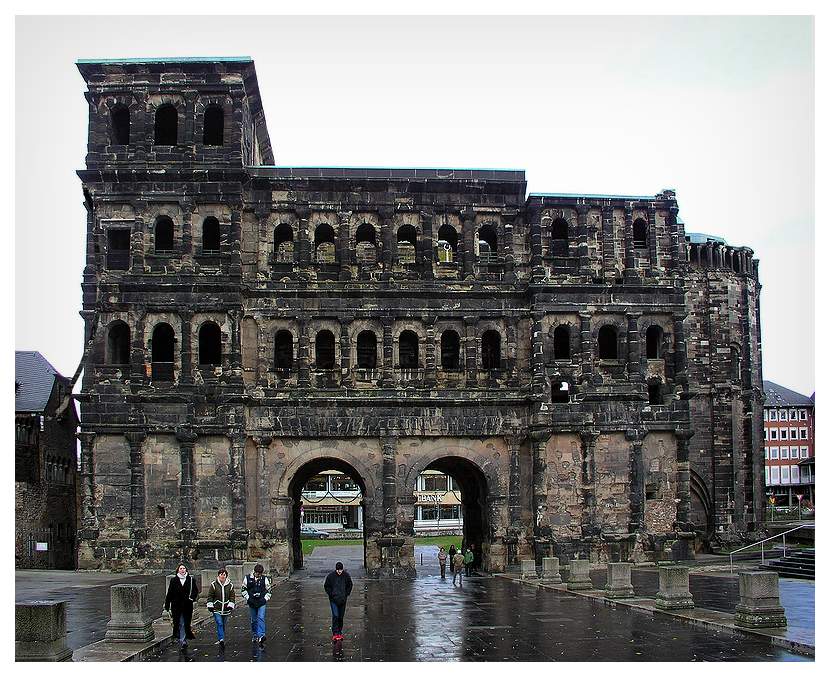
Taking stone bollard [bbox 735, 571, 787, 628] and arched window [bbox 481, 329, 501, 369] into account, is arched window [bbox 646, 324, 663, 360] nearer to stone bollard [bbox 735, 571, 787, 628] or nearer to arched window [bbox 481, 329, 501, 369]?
→ arched window [bbox 481, 329, 501, 369]

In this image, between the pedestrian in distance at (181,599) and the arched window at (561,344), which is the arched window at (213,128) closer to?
the arched window at (561,344)

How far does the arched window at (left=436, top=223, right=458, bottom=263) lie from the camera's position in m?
43.8

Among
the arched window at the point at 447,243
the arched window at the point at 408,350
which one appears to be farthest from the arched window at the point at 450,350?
the arched window at the point at 447,243

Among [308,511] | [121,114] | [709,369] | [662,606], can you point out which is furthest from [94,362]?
[308,511]

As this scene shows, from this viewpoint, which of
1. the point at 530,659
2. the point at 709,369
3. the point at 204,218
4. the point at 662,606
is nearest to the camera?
the point at 530,659

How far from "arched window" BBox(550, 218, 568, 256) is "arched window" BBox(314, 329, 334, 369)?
11.0m

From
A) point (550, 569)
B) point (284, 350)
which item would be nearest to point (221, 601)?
point (550, 569)

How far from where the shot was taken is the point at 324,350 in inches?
1695

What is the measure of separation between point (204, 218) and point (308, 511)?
57.2 meters

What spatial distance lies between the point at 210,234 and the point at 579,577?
22.1 m

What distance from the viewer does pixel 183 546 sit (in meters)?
39.3

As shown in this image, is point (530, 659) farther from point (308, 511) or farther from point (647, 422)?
point (308, 511)

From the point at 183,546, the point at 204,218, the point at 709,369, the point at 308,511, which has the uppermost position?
the point at 204,218

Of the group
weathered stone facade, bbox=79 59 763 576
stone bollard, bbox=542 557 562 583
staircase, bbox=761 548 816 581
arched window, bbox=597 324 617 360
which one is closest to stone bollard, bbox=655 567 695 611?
stone bollard, bbox=542 557 562 583
